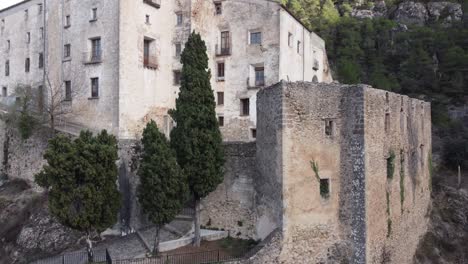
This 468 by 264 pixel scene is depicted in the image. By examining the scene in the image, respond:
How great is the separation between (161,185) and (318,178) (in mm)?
5972

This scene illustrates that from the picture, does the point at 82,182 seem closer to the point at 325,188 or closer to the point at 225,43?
the point at 325,188

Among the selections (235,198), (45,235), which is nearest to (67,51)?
(45,235)

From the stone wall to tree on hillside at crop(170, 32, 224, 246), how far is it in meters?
0.94

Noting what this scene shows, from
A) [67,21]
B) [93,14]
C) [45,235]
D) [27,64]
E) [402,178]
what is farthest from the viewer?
[27,64]

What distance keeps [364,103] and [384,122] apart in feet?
8.25

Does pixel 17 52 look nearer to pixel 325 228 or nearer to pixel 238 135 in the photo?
pixel 238 135

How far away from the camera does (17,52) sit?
3556 cm

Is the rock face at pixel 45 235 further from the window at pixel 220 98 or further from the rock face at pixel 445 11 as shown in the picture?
the rock face at pixel 445 11

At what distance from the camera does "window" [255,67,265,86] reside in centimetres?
2959

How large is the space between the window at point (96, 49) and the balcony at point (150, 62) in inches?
107

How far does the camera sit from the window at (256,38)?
2956cm

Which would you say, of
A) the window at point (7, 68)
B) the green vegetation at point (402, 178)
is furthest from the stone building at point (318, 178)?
the window at point (7, 68)

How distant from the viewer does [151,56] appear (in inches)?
1167

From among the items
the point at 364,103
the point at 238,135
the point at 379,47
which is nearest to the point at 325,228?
the point at 364,103
